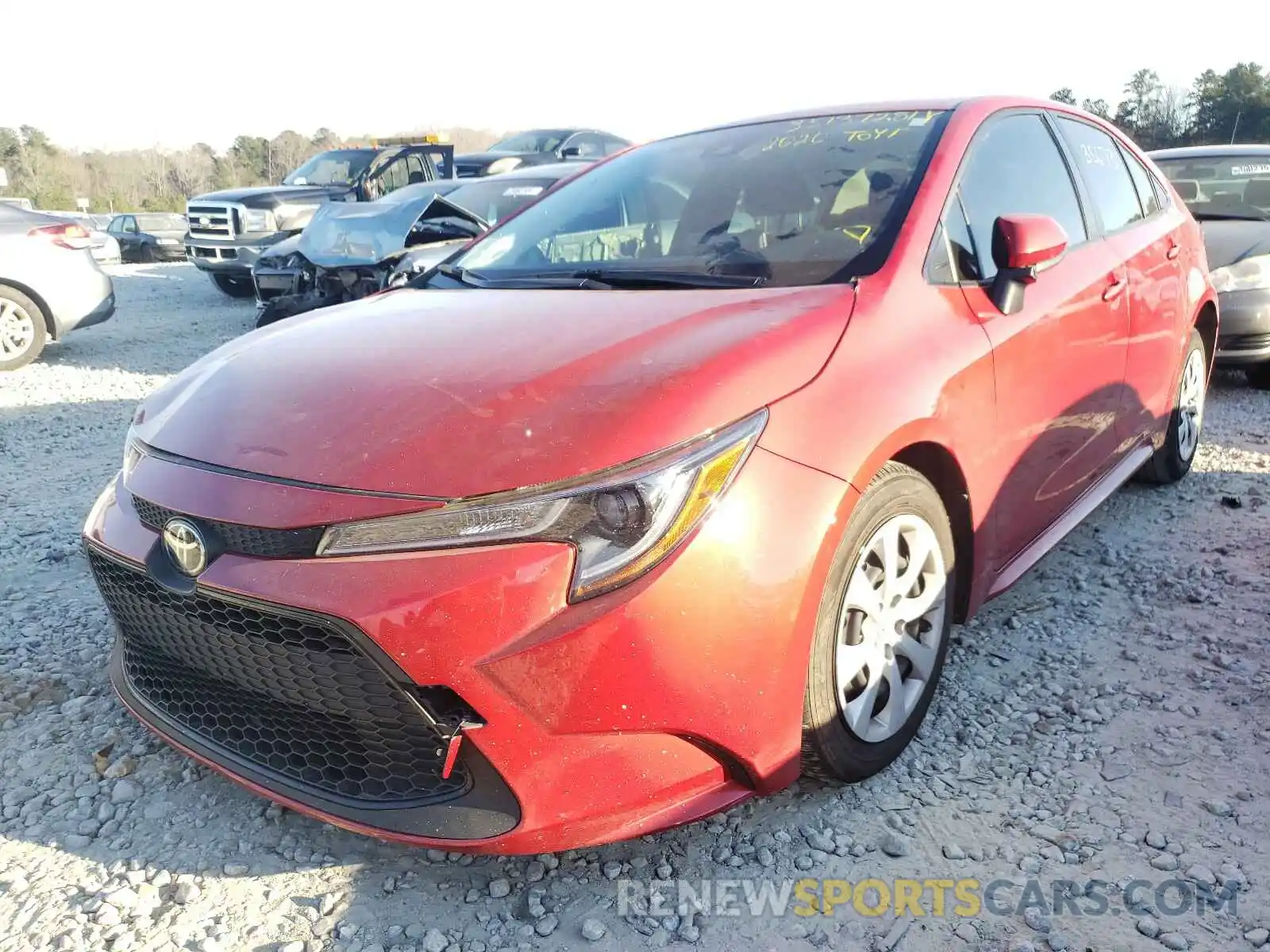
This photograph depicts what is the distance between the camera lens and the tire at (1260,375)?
5945mm

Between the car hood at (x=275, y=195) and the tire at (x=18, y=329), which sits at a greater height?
the car hood at (x=275, y=195)

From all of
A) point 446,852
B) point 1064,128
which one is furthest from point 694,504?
point 1064,128

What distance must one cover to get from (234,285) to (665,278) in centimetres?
1066

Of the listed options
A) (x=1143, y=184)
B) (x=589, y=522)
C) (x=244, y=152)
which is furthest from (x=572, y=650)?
(x=244, y=152)

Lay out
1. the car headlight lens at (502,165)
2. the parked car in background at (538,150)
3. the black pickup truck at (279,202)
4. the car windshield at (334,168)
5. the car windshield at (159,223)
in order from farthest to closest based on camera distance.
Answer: the car windshield at (159,223)
the parked car in background at (538,150)
the car windshield at (334,168)
the car headlight lens at (502,165)
the black pickup truck at (279,202)

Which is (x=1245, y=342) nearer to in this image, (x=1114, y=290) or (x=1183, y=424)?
(x=1183, y=424)

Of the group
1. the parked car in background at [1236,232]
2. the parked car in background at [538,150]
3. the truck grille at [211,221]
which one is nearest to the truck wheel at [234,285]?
the truck grille at [211,221]

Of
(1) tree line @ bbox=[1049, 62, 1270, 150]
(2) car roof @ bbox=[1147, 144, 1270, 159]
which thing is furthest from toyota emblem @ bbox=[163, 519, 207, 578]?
(1) tree line @ bbox=[1049, 62, 1270, 150]

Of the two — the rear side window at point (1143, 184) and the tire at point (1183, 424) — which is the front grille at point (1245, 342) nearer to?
the tire at point (1183, 424)

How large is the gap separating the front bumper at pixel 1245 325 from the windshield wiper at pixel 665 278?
431 cm

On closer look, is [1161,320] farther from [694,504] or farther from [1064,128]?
[694,504]

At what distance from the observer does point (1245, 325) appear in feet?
18.2

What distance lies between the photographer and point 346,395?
2.06m

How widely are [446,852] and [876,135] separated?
7.63ft
